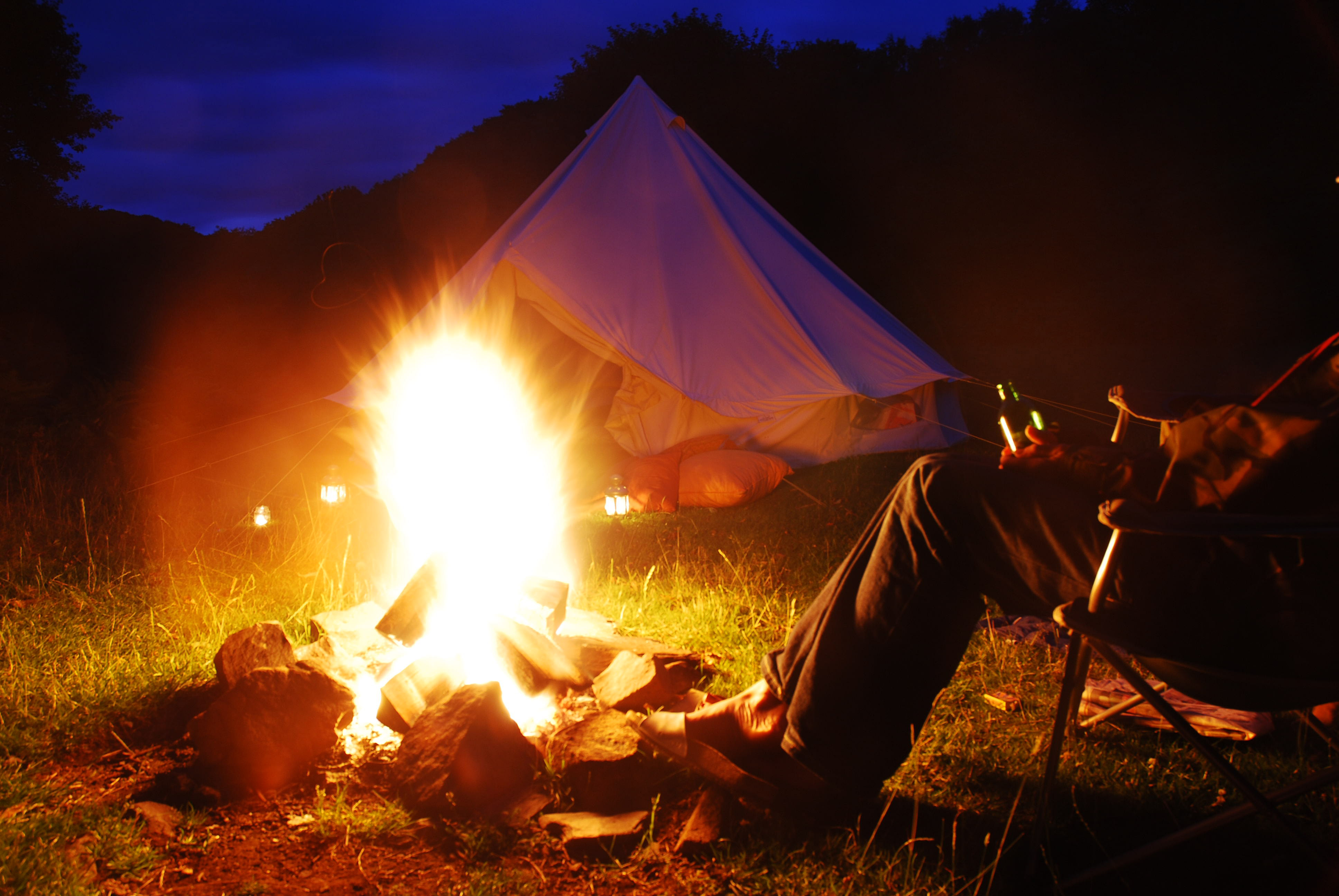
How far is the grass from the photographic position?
3.87 feet

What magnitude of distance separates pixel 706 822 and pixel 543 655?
24.1 inches

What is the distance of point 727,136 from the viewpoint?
469 inches

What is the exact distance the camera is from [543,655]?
1.73 metres

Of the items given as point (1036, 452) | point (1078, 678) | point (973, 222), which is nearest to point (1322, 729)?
point (1078, 678)

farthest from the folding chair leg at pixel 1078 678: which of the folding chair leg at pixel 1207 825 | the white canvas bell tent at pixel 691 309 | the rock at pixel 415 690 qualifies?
the white canvas bell tent at pixel 691 309

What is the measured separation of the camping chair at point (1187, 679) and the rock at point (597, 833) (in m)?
0.61

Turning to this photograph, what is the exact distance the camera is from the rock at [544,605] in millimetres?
1937

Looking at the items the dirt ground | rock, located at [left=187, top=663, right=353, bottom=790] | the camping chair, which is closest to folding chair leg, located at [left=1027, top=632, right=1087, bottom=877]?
the camping chair

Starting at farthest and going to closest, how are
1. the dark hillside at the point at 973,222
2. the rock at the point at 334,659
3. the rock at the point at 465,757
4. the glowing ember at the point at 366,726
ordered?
the dark hillside at the point at 973,222 < the rock at the point at 334,659 < the glowing ember at the point at 366,726 < the rock at the point at 465,757

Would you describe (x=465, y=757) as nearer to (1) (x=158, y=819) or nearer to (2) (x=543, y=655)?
(2) (x=543, y=655)

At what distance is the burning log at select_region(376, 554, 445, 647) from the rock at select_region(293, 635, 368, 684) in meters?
0.10

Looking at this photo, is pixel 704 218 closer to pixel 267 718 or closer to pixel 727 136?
pixel 267 718

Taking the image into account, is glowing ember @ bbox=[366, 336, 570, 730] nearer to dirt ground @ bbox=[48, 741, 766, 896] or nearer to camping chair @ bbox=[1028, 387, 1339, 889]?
Result: dirt ground @ bbox=[48, 741, 766, 896]

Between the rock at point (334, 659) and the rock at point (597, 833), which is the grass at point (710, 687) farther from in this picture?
the rock at point (334, 659)
